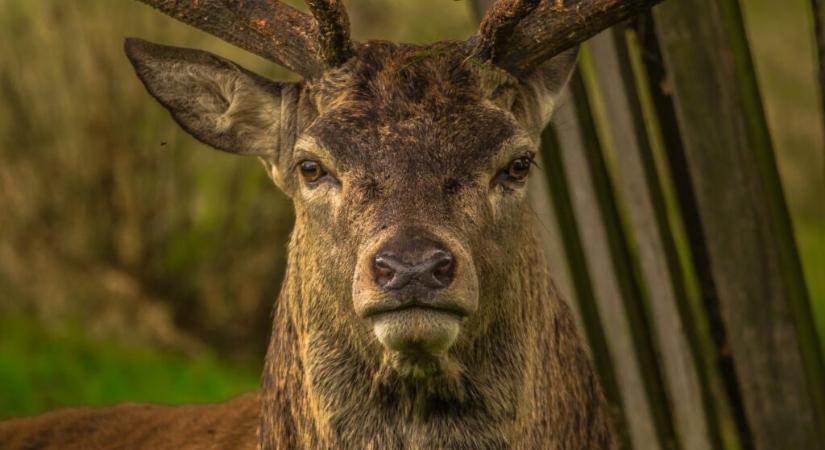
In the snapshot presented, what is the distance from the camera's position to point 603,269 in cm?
657

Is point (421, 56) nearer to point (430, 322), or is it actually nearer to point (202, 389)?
point (430, 322)

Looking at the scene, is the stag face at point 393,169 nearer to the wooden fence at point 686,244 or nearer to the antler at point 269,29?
the antler at point 269,29

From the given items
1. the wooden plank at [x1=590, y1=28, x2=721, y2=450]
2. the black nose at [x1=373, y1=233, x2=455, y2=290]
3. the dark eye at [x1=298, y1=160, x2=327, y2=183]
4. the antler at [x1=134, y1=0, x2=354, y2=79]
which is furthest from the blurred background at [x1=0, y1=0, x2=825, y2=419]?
the black nose at [x1=373, y1=233, x2=455, y2=290]

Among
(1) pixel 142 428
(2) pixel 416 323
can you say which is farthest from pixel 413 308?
(1) pixel 142 428

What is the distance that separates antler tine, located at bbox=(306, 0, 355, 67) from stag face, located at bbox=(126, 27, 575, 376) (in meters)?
0.04

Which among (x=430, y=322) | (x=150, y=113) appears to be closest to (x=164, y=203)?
(x=150, y=113)

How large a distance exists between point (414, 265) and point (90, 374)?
24.5ft

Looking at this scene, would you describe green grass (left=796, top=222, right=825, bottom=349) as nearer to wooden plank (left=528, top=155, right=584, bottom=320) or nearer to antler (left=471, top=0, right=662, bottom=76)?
wooden plank (left=528, top=155, right=584, bottom=320)

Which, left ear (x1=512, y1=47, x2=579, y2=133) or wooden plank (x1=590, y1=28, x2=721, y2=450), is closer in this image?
left ear (x1=512, y1=47, x2=579, y2=133)

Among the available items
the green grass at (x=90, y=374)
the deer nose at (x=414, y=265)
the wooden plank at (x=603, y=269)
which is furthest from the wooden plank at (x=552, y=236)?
the green grass at (x=90, y=374)

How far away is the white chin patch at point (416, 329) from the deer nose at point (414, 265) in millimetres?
97

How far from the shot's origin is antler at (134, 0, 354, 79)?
187 inches

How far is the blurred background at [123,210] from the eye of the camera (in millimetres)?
11969

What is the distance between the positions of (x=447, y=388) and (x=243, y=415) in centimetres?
133
